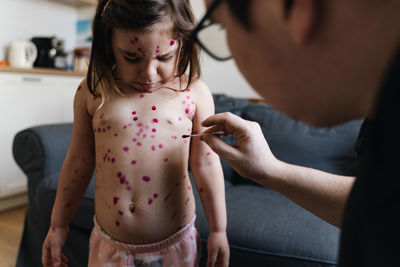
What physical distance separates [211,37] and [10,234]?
7.31 ft

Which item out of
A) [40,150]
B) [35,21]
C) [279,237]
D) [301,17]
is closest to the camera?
[301,17]

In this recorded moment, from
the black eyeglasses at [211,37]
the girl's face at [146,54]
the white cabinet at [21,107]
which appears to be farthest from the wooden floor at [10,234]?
the black eyeglasses at [211,37]

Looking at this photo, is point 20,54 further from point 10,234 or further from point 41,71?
point 10,234

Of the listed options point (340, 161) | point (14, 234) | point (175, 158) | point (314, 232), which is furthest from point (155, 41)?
point (14, 234)

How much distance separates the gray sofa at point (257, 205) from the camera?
3.84 ft

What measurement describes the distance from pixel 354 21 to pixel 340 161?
1446 mm

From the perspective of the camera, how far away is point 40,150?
5.45ft

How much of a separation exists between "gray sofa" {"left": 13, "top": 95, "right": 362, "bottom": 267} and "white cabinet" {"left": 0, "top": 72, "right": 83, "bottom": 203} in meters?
0.91

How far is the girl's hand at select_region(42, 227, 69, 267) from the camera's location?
2.88 feet

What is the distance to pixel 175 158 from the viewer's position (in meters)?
0.85

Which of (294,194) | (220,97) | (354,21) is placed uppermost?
(354,21)

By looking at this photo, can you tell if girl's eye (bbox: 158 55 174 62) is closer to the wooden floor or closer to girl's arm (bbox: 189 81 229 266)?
girl's arm (bbox: 189 81 229 266)

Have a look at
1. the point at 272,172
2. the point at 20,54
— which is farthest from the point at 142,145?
the point at 20,54

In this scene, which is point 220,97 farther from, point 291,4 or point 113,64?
point 291,4
